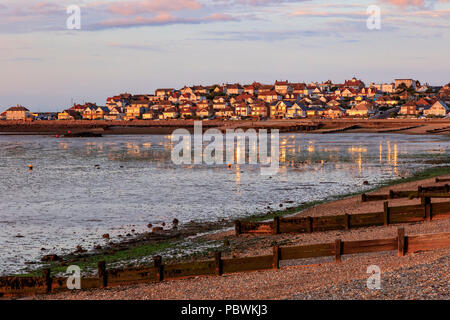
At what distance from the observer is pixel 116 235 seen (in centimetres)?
2395

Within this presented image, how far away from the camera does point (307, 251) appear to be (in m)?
14.5

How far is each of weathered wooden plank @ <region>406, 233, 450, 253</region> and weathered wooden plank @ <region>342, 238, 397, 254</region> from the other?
0.42m

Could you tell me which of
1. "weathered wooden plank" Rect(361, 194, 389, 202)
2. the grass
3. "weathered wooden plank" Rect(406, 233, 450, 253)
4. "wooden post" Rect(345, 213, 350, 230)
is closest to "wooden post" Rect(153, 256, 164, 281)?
the grass

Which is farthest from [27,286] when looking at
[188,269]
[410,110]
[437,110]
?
[410,110]

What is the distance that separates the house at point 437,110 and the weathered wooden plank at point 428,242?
555ft

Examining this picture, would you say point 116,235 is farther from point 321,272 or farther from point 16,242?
point 321,272

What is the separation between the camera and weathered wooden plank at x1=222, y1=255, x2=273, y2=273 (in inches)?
580

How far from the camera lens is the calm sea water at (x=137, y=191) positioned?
24906 mm

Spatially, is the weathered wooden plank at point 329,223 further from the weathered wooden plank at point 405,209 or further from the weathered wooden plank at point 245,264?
the weathered wooden plank at point 245,264

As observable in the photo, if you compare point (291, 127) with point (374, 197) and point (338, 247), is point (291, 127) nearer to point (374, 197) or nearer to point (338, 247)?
point (374, 197)

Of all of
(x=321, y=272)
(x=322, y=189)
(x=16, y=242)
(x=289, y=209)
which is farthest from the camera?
(x=322, y=189)

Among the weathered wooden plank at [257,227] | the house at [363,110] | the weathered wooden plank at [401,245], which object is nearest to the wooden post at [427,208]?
the weathered wooden plank at [257,227]

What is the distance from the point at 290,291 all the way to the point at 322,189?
82.5 feet
